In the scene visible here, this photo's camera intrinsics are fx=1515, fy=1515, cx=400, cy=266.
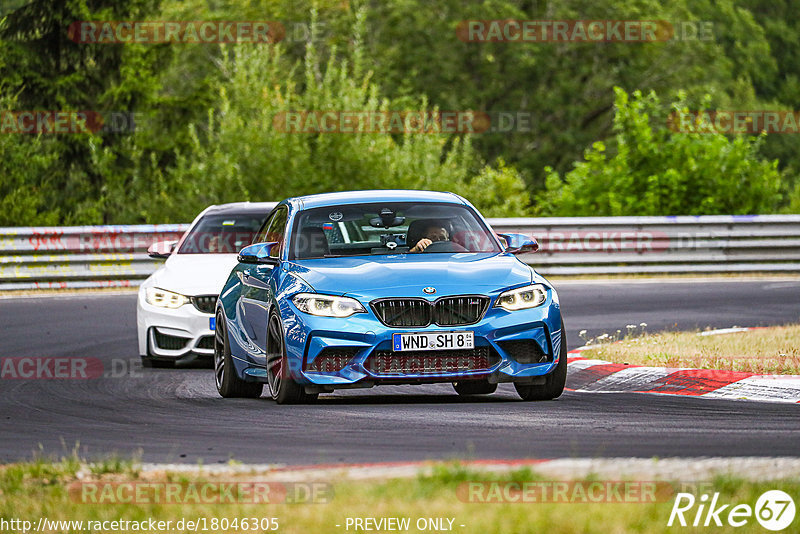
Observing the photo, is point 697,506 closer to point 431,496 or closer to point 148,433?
point 431,496

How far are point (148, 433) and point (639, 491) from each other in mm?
3844

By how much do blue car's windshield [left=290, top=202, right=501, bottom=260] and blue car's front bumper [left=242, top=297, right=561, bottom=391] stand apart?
3.59 feet

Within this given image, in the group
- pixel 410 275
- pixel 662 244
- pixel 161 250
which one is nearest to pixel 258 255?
pixel 410 275

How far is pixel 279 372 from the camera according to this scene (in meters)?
10.2

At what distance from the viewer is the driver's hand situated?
1084 centimetres

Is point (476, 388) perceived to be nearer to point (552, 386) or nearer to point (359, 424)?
point (552, 386)

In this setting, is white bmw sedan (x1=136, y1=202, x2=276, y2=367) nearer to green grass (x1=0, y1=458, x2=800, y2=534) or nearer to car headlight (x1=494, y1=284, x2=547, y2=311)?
car headlight (x1=494, y1=284, x2=547, y2=311)

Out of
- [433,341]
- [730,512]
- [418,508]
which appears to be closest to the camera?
[730,512]

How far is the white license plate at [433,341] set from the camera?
9.67 metres

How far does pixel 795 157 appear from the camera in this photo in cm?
6994

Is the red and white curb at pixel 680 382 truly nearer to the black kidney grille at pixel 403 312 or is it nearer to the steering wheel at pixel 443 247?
the steering wheel at pixel 443 247

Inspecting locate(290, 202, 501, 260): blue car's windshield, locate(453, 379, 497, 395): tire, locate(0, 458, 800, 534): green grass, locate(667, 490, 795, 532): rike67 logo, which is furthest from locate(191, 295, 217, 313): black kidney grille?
locate(667, 490, 795, 532): rike67 logo

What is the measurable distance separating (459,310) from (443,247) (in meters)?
1.17

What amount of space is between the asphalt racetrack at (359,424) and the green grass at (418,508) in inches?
42.5
